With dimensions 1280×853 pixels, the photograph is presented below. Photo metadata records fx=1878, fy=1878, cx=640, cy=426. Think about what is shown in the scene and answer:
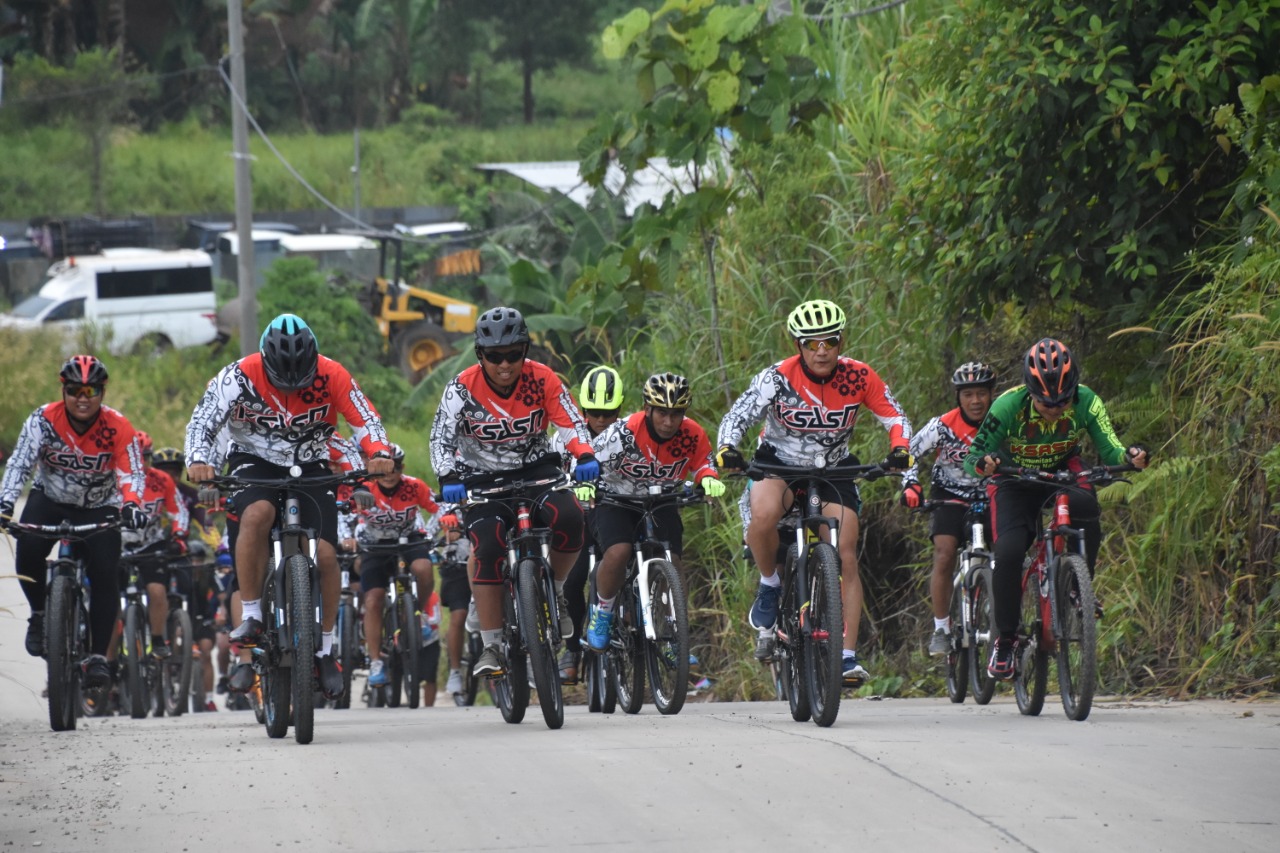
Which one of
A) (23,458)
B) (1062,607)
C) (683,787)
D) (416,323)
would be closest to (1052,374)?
(1062,607)

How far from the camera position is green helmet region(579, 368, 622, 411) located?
1274cm

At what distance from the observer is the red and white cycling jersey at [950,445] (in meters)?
12.3

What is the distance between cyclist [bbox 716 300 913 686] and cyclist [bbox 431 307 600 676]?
933 millimetres

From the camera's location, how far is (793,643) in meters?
9.90

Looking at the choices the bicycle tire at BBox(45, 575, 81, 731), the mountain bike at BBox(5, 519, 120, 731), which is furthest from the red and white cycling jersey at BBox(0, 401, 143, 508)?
the bicycle tire at BBox(45, 575, 81, 731)

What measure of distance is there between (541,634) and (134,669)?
6.45m

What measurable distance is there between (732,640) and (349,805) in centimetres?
898

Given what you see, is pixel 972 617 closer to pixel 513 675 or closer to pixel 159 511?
pixel 513 675

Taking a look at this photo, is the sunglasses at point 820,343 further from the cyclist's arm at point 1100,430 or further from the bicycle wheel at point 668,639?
the bicycle wheel at point 668,639

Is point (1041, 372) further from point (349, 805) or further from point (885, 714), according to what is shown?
point (349, 805)

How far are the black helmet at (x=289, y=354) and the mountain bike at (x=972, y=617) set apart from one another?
4217 mm

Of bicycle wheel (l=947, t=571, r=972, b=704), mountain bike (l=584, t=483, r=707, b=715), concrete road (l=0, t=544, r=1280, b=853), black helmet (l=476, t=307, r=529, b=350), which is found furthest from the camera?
bicycle wheel (l=947, t=571, r=972, b=704)

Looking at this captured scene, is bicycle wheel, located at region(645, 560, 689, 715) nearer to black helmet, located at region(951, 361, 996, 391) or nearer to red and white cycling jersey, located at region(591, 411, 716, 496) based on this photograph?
red and white cycling jersey, located at region(591, 411, 716, 496)

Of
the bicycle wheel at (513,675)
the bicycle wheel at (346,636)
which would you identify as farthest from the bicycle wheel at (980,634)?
the bicycle wheel at (346,636)
